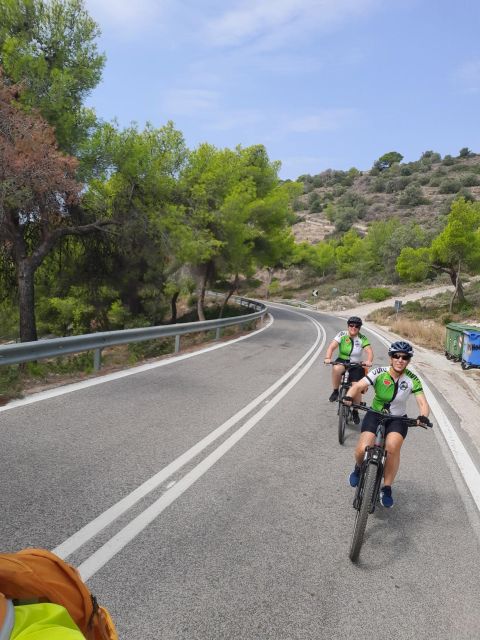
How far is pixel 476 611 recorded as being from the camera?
10.3 feet

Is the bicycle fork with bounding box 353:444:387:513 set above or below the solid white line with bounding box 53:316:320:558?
above

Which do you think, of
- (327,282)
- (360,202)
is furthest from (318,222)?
(327,282)

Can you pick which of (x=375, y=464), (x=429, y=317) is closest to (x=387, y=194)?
(x=429, y=317)

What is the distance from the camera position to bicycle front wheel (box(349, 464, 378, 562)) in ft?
11.9

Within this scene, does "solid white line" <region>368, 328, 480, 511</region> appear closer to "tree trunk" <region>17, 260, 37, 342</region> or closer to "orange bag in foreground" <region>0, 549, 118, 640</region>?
"orange bag in foreground" <region>0, 549, 118, 640</region>

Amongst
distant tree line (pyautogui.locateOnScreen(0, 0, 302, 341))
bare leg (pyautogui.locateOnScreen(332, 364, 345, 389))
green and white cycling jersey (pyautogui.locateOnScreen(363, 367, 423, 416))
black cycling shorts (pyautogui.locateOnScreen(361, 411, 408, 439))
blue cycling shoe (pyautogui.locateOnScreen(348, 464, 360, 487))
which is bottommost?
blue cycling shoe (pyautogui.locateOnScreen(348, 464, 360, 487))

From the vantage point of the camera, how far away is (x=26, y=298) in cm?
1689

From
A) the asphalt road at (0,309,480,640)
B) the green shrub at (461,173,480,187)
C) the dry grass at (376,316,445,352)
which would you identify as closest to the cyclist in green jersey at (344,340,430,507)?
the asphalt road at (0,309,480,640)

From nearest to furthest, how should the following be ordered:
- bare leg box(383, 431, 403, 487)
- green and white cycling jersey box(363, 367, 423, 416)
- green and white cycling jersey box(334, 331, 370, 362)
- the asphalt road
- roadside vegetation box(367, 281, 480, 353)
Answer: the asphalt road, bare leg box(383, 431, 403, 487), green and white cycling jersey box(363, 367, 423, 416), green and white cycling jersey box(334, 331, 370, 362), roadside vegetation box(367, 281, 480, 353)

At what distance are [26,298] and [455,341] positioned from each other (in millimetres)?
15356

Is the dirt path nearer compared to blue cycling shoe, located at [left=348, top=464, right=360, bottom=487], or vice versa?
blue cycling shoe, located at [left=348, top=464, right=360, bottom=487]

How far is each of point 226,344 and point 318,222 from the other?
108 metres

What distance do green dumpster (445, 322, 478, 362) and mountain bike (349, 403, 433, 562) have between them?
1359 cm

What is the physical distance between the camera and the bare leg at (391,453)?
14.3ft
